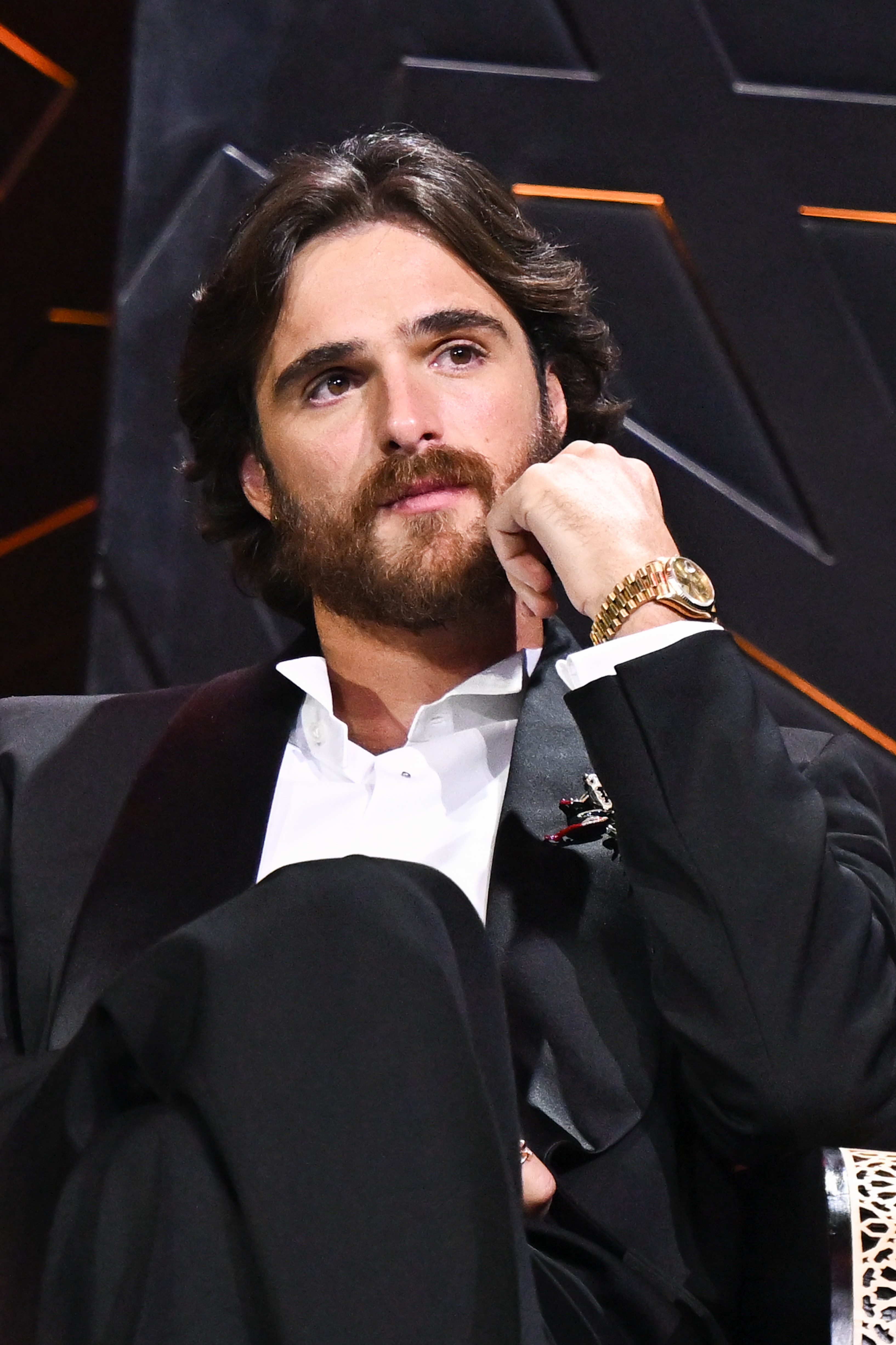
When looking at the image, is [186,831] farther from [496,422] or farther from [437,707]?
[496,422]

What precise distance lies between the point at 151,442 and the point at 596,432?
2.05ft

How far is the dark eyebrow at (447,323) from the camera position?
1.55m

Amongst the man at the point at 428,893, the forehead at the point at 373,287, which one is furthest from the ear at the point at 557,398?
the forehead at the point at 373,287

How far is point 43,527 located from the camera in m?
2.15

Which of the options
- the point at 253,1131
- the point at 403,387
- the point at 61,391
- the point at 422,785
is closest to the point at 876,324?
the point at 403,387

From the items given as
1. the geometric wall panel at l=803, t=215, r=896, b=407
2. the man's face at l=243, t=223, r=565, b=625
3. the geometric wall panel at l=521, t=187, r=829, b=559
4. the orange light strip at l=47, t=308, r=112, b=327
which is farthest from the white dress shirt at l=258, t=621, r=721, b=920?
the orange light strip at l=47, t=308, r=112, b=327

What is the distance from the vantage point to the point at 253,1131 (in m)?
0.85

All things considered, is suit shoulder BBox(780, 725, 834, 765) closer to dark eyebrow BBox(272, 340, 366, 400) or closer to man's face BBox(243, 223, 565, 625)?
man's face BBox(243, 223, 565, 625)

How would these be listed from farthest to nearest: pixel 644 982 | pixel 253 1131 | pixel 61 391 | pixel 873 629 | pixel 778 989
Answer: pixel 61 391, pixel 873 629, pixel 644 982, pixel 778 989, pixel 253 1131

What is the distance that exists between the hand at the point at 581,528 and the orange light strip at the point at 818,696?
0.42 m

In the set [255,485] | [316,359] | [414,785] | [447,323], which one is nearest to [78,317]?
[255,485]

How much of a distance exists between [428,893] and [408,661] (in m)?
0.71

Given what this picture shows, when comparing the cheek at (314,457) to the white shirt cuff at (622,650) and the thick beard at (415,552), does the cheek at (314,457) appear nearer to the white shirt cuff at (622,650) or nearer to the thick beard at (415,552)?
the thick beard at (415,552)

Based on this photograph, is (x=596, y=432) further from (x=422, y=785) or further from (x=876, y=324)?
(x=422, y=785)
